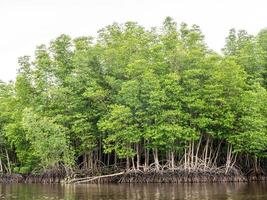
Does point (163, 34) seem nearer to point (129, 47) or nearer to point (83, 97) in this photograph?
point (129, 47)

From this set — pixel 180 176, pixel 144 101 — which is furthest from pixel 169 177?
pixel 144 101

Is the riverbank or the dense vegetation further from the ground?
the dense vegetation

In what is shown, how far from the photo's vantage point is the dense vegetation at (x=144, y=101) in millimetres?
32438

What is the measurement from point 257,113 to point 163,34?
1055 cm

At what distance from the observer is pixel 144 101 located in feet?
111

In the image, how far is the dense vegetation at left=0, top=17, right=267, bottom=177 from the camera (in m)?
32.4

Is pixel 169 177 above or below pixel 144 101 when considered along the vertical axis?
below

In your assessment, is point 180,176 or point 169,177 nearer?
point 180,176

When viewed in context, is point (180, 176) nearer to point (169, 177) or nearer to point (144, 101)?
point (169, 177)

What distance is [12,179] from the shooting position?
4262 cm

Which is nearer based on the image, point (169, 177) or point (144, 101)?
point (169, 177)

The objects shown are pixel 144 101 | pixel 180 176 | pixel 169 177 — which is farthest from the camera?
pixel 144 101

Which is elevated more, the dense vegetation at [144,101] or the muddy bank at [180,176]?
the dense vegetation at [144,101]

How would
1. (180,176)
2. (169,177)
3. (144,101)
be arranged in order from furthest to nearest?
(144,101) → (169,177) → (180,176)
